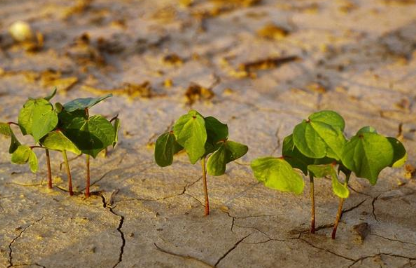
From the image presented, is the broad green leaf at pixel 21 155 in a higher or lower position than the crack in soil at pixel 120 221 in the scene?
higher

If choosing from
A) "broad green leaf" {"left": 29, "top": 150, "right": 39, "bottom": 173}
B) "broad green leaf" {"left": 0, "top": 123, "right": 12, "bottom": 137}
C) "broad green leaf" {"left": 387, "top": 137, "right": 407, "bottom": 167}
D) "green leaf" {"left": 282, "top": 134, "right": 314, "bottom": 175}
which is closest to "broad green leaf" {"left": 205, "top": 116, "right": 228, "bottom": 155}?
"green leaf" {"left": 282, "top": 134, "right": 314, "bottom": 175}

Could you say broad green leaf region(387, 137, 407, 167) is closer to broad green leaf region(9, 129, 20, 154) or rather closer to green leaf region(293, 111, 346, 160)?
green leaf region(293, 111, 346, 160)

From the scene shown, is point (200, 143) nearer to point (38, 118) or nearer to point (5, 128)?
point (38, 118)

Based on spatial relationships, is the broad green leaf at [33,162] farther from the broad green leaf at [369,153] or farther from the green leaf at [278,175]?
the broad green leaf at [369,153]

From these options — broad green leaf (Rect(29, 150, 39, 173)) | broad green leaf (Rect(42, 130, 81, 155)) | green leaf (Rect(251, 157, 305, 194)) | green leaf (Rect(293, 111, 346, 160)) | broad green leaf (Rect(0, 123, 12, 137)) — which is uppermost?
green leaf (Rect(293, 111, 346, 160))

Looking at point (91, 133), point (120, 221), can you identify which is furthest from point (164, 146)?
point (120, 221)

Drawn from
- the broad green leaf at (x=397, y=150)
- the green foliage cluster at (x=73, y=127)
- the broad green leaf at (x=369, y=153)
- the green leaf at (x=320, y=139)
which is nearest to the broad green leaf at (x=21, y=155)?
the green foliage cluster at (x=73, y=127)
